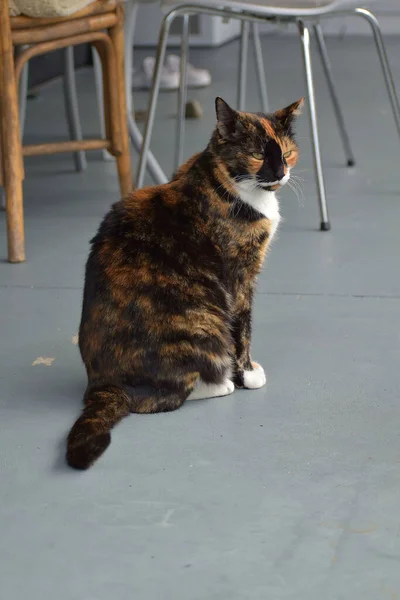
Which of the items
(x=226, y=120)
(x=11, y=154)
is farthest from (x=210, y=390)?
(x=11, y=154)

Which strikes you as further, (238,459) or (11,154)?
(11,154)

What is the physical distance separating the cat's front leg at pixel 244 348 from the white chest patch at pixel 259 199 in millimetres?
147

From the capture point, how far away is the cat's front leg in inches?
75.2

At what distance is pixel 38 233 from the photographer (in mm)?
3018

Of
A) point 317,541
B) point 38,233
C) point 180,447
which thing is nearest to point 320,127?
point 38,233

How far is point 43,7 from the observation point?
264 cm

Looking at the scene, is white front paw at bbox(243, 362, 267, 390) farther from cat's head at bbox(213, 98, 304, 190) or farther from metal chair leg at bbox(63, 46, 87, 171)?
metal chair leg at bbox(63, 46, 87, 171)

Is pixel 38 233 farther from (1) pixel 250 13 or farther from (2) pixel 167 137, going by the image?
(2) pixel 167 137

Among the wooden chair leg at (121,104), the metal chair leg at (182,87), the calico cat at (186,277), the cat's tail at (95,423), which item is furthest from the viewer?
the metal chair leg at (182,87)

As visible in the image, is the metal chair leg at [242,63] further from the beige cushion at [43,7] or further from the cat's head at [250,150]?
the cat's head at [250,150]

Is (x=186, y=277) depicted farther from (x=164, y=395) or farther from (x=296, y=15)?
A: (x=296, y=15)

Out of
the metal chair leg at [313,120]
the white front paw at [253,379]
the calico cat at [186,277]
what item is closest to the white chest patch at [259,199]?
the calico cat at [186,277]

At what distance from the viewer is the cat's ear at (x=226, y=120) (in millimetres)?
1872

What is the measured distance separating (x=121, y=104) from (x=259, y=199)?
128cm
